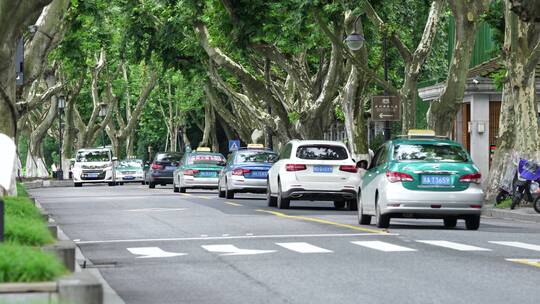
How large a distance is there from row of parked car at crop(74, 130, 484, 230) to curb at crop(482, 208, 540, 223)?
2495mm

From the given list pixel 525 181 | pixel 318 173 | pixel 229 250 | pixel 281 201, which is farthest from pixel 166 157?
pixel 229 250

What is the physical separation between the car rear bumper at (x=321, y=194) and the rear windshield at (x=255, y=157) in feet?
28.2

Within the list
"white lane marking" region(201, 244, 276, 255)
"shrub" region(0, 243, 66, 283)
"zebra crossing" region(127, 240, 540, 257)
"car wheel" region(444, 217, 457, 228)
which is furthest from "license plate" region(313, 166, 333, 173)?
"shrub" region(0, 243, 66, 283)

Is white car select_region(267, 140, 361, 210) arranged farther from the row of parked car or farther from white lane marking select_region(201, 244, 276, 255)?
white lane marking select_region(201, 244, 276, 255)

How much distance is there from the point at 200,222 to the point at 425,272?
1136 cm

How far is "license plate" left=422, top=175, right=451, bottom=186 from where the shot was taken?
875 inches

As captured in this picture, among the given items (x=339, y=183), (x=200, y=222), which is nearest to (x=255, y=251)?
(x=200, y=222)

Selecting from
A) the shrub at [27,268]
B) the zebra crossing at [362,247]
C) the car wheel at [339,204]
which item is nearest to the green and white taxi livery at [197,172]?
the car wheel at [339,204]

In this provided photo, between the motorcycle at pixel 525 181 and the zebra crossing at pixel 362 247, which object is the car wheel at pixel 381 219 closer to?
the zebra crossing at pixel 362 247

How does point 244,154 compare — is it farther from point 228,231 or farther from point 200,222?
point 228,231

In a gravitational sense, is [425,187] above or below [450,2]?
below

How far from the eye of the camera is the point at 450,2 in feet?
109

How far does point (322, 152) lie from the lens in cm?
3145

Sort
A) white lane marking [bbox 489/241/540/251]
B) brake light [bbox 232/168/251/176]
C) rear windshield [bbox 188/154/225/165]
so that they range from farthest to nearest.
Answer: rear windshield [bbox 188/154/225/165] → brake light [bbox 232/168/251/176] → white lane marking [bbox 489/241/540/251]
